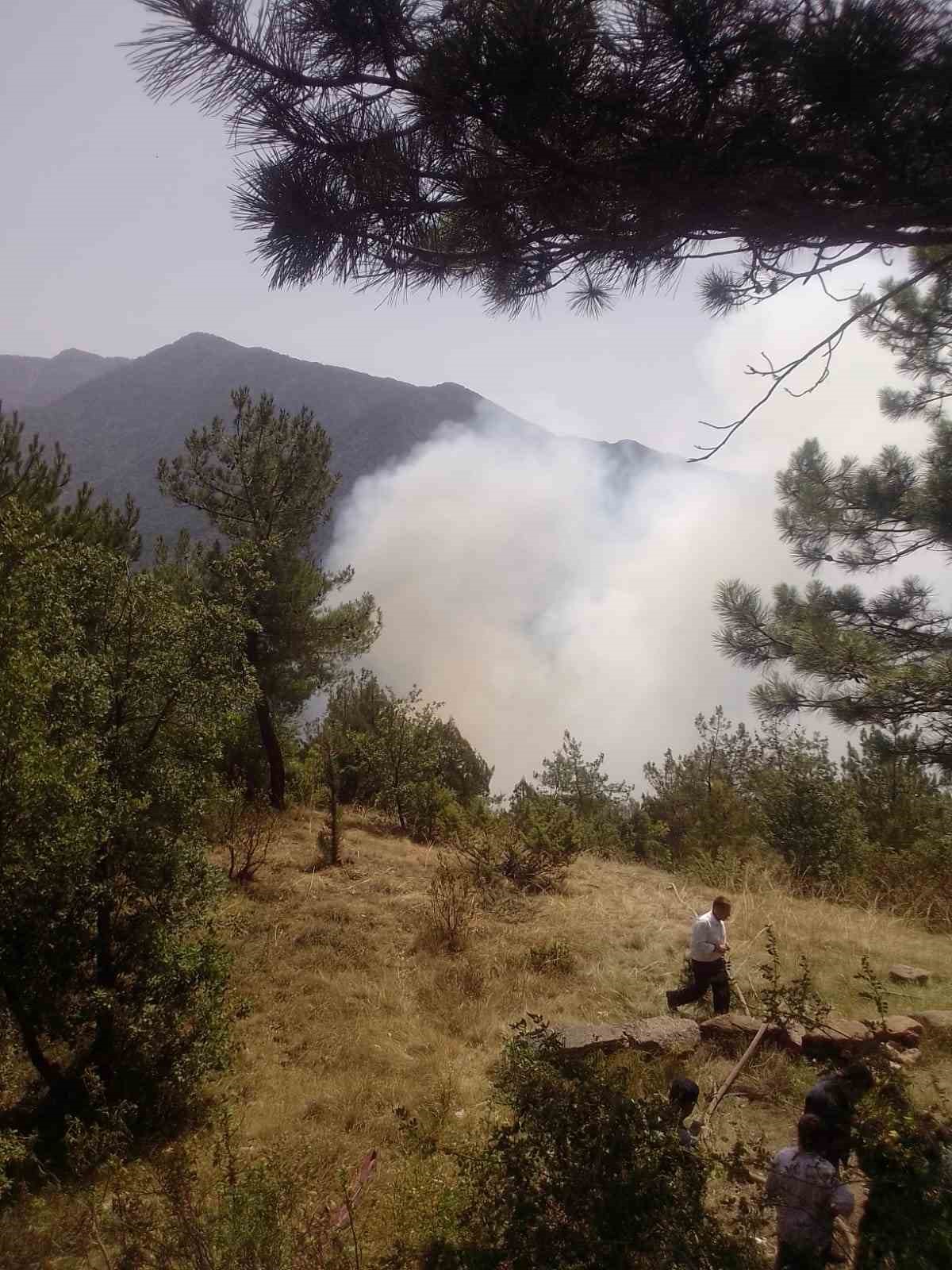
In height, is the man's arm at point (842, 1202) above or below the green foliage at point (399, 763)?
above

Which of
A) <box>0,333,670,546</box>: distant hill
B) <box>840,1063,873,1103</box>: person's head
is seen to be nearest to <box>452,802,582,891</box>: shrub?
<box>840,1063,873,1103</box>: person's head

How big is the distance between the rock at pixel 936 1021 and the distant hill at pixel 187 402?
405 ft

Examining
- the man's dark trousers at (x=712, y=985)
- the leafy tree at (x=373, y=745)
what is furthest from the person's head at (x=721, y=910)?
the leafy tree at (x=373, y=745)

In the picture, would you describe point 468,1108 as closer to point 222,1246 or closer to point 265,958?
point 222,1246

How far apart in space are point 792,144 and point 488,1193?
18.0 ft

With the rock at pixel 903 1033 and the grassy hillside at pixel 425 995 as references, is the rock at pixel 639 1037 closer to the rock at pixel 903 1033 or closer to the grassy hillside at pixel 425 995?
the grassy hillside at pixel 425 995

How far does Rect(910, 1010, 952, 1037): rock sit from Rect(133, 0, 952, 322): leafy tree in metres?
5.81

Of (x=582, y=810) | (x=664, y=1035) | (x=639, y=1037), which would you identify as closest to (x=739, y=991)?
(x=664, y=1035)

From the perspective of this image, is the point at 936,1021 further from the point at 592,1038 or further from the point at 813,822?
the point at 813,822

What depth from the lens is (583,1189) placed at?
2.93m

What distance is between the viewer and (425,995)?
7.04 m

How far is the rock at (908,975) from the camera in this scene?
22.5 ft

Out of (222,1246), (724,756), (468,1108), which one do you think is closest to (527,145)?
(222,1246)

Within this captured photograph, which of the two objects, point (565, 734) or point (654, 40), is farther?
point (565, 734)
